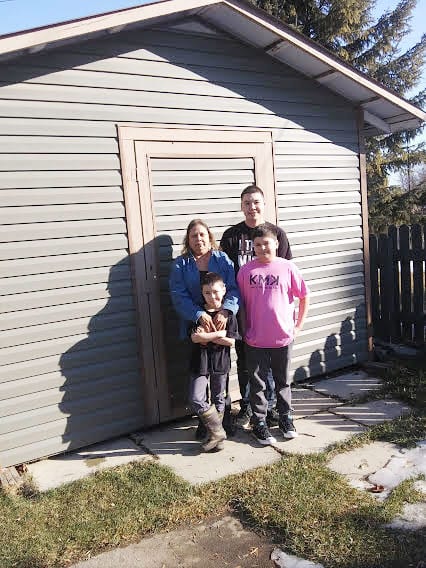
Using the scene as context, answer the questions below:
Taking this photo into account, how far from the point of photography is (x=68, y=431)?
13.4 ft

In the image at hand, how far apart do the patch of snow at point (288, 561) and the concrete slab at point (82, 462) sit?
4.87 ft

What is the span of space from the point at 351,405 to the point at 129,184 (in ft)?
9.44

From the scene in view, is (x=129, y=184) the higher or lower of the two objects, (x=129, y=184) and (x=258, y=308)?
the higher

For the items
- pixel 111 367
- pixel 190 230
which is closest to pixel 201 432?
pixel 111 367

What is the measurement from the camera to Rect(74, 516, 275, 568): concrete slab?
268 cm

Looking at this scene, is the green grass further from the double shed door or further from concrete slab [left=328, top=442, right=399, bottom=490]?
the double shed door

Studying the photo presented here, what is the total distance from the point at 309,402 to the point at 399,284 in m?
2.36

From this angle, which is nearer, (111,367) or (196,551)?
(196,551)

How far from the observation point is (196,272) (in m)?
4.04

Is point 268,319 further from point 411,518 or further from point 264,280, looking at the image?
point 411,518

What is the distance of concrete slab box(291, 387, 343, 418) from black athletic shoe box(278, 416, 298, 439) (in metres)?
0.51

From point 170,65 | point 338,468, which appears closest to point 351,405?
point 338,468

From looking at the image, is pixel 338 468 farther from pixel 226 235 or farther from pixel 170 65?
pixel 170 65

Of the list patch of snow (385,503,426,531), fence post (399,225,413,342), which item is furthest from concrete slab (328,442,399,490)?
fence post (399,225,413,342)
